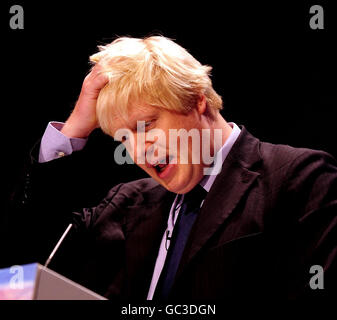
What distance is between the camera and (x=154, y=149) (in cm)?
154

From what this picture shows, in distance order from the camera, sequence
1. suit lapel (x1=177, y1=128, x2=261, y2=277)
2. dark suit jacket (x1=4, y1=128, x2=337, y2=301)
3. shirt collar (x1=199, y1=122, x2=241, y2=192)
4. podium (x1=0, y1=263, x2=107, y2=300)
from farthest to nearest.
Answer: shirt collar (x1=199, y1=122, x2=241, y2=192), suit lapel (x1=177, y1=128, x2=261, y2=277), dark suit jacket (x1=4, y1=128, x2=337, y2=301), podium (x1=0, y1=263, x2=107, y2=300)

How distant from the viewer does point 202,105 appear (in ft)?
5.34

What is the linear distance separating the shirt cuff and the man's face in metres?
0.20

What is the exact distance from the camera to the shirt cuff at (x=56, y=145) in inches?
67.4

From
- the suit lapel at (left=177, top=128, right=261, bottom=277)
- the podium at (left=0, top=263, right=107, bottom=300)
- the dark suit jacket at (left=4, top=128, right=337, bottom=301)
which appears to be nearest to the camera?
the podium at (left=0, top=263, right=107, bottom=300)

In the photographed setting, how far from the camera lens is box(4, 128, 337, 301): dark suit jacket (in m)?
1.37

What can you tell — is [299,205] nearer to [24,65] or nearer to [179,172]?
[179,172]

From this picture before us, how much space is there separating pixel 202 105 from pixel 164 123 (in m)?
0.16

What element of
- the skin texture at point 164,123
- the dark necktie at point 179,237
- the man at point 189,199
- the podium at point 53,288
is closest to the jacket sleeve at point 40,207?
the man at point 189,199

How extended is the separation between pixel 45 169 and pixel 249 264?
0.74 m

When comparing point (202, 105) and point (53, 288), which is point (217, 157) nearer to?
point (202, 105)

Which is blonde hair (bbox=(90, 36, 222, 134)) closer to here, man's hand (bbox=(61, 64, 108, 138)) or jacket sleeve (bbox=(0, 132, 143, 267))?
man's hand (bbox=(61, 64, 108, 138))

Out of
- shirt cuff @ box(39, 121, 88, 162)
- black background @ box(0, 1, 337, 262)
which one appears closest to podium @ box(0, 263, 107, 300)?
shirt cuff @ box(39, 121, 88, 162)

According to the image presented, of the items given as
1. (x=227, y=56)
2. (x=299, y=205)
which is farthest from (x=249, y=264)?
Answer: (x=227, y=56)
